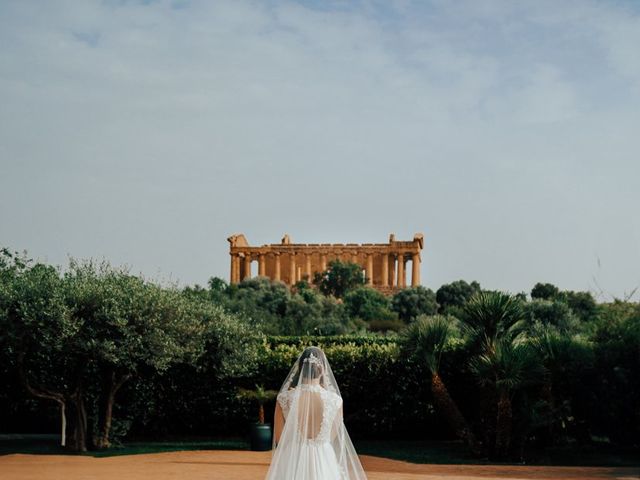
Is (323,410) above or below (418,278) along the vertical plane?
below

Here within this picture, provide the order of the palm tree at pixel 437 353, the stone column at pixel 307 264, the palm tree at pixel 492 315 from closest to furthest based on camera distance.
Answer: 1. the palm tree at pixel 492 315
2. the palm tree at pixel 437 353
3. the stone column at pixel 307 264

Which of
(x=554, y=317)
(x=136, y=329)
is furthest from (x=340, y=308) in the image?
(x=136, y=329)

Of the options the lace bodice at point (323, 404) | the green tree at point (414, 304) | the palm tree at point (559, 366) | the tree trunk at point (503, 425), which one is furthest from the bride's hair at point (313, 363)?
the green tree at point (414, 304)

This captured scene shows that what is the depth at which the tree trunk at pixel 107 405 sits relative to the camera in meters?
20.7

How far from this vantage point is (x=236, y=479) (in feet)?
50.9

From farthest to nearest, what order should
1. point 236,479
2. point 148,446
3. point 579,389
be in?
point 148,446 < point 579,389 < point 236,479

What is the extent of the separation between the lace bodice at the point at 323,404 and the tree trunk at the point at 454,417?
10.5 metres

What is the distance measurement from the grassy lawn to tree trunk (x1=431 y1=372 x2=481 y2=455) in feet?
0.99

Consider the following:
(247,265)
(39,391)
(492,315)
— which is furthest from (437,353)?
(247,265)

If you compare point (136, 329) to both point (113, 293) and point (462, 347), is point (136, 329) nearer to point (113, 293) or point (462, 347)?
point (113, 293)

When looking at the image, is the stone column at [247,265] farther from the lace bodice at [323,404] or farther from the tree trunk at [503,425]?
the lace bodice at [323,404]

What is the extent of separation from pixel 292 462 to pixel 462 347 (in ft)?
44.0

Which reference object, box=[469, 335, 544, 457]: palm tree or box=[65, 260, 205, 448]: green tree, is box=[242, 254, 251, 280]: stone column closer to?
box=[65, 260, 205, 448]: green tree

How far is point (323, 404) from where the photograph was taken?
29.4 ft
